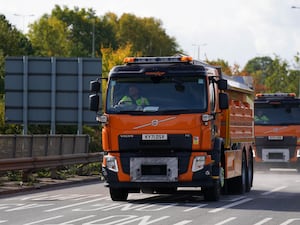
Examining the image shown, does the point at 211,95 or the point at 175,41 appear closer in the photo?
the point at 211,95

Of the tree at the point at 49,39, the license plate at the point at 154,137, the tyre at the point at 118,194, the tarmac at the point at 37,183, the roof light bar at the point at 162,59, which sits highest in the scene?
the tree at the point at 49,39

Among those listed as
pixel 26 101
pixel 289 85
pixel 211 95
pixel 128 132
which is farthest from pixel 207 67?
pixel 289 85

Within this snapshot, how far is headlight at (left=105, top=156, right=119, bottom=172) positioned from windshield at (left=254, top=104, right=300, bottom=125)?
17.2m

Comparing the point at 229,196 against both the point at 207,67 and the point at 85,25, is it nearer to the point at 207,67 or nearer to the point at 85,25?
the point at 207,67

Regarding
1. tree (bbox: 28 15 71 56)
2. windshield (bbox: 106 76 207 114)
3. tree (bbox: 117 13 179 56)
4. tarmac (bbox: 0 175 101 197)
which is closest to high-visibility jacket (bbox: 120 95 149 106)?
windshield (bbox: 106 76 207 114)

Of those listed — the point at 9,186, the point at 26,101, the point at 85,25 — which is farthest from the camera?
the point at 85,25

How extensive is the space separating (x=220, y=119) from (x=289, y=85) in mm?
88776

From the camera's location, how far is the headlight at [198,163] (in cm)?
2075

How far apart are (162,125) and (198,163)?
3.43 ft

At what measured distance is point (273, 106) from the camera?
124 feet

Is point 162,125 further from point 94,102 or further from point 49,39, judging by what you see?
point 49,39

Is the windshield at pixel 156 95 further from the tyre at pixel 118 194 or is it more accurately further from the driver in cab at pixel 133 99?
the tyre at pixel 118 194

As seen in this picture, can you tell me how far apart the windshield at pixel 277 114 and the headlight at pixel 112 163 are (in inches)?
676

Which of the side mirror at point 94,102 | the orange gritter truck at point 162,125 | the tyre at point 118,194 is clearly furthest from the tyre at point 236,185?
the side mirror at point 94,102
